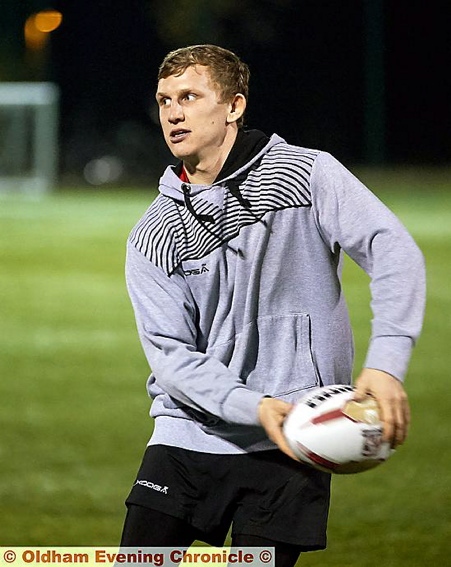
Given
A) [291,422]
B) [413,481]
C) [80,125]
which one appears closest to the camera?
[291,422]

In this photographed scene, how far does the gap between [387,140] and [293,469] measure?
2909 centimetres

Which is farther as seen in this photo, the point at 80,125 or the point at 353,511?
the point at 80,125

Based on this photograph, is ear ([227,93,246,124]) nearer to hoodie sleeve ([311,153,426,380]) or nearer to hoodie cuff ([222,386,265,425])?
hoodie sleeve ([311,153,426,380])

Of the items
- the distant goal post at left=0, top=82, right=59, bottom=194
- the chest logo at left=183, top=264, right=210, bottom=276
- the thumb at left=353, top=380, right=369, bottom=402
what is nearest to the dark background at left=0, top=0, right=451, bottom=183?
the distant goal post at left=0, top=82, right=59, bottom=194

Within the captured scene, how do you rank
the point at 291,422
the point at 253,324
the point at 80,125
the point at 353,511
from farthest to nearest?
the point at 80,125
the point at 353,511
the point at 253,324
the point at 291,422

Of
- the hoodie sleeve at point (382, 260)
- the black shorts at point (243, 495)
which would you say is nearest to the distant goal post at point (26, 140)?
the black shorts at point (243, 495)

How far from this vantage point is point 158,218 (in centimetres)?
362

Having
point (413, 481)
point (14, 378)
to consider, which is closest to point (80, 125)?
point (14, 378)

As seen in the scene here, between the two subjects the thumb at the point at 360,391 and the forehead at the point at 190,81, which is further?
Answer: the forehead at the point at 190,81

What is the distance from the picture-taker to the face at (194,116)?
140 inches

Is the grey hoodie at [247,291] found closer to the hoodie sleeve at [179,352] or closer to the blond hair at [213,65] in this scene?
the hoodie sleeve at [179,352]

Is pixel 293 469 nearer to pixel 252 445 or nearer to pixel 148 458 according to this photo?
pixel 252 445

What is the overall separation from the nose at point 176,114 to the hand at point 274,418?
29.3 inches

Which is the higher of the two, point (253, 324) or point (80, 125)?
point (253, 324)
